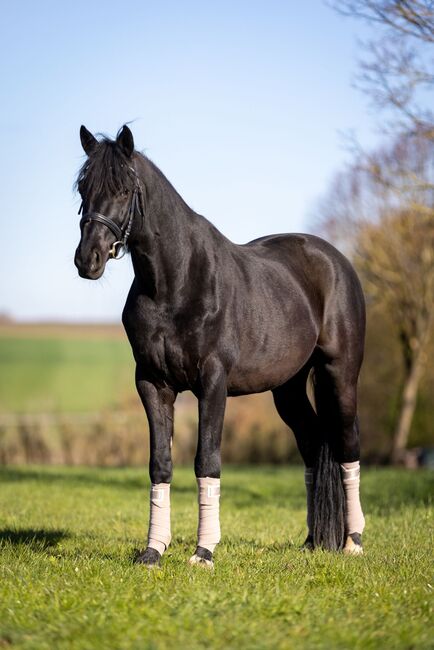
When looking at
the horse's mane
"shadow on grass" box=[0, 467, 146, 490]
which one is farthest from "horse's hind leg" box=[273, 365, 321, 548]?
"shadow on grass" box=[0, 467, 146, 490]

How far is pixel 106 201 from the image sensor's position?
204 inches

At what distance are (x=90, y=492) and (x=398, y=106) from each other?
646 cm

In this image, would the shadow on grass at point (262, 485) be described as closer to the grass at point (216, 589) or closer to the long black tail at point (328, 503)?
the grass at point (216, 589)

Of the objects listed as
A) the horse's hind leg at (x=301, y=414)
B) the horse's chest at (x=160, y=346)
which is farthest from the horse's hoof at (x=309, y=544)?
the horse's chest at (x=160, y=346)

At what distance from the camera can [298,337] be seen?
627 centimetres

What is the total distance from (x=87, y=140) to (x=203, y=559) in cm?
280

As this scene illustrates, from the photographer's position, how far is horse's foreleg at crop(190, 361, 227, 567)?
18.0 feet

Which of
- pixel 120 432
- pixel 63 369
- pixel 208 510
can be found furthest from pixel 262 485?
pixel 63 369

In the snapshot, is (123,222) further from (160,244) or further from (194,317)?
(194,317)

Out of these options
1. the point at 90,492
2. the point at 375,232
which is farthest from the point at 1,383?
the point at 90,492

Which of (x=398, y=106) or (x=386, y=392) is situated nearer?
(x=398, y=106)

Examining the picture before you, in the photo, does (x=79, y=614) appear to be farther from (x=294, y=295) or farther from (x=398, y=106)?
(x=398, y=106)

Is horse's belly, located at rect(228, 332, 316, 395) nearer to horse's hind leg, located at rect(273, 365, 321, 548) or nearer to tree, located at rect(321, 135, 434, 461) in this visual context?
horse's hind leg, located at rect(273, 365, 321, 548)

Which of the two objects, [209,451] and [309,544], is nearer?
[209,451]
